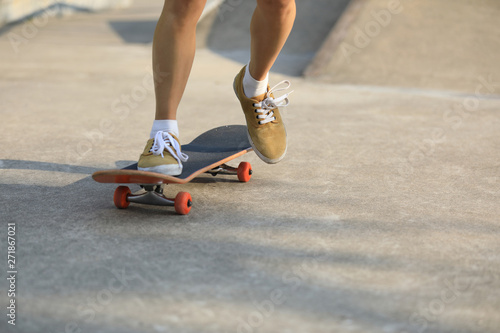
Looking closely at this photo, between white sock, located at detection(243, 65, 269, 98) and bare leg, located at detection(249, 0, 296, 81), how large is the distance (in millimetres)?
20

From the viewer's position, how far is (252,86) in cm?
255

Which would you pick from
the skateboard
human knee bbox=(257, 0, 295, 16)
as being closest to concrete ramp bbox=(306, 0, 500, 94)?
the skateboard

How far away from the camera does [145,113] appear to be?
4.11m

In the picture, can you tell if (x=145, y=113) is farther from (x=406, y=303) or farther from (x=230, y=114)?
(x=406, y=303)

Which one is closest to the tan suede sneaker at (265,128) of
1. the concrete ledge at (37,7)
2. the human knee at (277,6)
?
the human knee at (277,6)

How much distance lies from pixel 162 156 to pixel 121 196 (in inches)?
8.4

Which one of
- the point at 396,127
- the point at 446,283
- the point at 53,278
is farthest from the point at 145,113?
the point at 446,283

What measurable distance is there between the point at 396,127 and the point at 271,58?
149 centimetres

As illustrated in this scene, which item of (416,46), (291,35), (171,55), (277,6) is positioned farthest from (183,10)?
(291,35)

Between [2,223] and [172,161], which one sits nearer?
[2,223]

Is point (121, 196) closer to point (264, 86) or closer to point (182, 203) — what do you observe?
point (182, 203)

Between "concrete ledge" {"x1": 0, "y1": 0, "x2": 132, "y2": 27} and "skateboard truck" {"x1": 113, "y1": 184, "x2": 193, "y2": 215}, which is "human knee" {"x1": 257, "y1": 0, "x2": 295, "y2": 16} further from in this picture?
"concrete ledge" {"x1": 0, "y1": 0, "x2": 132, "y2": 27}

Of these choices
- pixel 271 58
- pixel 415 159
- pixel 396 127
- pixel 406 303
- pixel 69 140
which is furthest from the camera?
pixel 396 127

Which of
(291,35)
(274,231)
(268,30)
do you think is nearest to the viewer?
(274,231)
